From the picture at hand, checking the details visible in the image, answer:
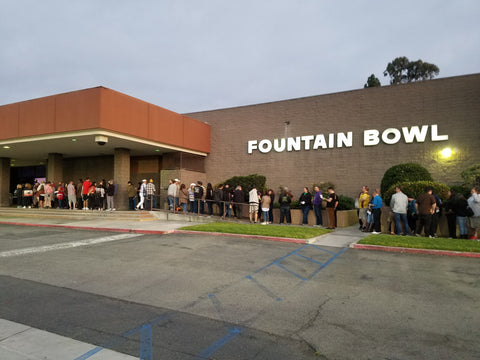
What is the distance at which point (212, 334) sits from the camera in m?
4.04

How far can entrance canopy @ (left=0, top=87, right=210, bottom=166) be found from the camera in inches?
628

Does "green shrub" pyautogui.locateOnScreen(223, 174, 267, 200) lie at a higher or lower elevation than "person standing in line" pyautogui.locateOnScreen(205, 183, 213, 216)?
higher

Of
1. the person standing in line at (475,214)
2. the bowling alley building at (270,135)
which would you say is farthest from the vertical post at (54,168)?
the person standing in line at (475,214)

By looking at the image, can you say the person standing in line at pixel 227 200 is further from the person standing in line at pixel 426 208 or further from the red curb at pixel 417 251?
the person standing in line at pixel 426 208

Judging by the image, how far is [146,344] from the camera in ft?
12.3

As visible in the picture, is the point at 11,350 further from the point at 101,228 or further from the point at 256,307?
the point at 101,228

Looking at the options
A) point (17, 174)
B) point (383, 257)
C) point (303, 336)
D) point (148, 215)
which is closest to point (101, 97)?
point (148, 215)

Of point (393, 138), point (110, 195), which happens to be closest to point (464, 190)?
point (393, 138)

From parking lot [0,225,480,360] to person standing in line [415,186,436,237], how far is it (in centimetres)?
354

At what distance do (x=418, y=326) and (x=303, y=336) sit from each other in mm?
1559

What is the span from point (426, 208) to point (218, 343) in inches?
396

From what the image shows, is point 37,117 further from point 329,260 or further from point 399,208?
point 399,208

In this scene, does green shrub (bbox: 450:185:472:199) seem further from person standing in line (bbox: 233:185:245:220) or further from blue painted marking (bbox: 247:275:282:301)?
blue painted marking (bbox: 247:275:282:301)

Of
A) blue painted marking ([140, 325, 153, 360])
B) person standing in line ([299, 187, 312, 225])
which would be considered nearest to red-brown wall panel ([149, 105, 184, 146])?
person standing in line ([299, 187, 312, 225])
